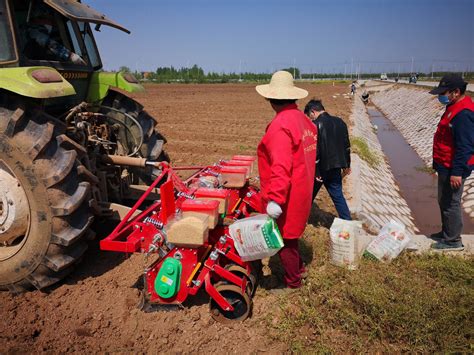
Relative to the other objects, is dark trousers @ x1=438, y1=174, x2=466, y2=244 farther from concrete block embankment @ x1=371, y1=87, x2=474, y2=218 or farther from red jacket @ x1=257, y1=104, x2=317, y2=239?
concrete block embankment @ x1=371, y1=87, x2=474, y2=218

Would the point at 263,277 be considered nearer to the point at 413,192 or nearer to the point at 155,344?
the point at 155,344

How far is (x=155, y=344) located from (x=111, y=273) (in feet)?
3.59

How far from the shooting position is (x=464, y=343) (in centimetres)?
250

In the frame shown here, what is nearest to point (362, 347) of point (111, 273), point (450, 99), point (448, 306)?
point (448, 306)

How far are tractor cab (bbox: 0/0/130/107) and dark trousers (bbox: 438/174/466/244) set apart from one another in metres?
3.85

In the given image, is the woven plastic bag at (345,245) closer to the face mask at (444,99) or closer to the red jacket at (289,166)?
the red jacket at (289,166)

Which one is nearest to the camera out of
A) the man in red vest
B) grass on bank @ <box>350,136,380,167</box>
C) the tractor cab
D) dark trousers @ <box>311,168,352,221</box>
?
the tractor cab

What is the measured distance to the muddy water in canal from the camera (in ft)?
20.8

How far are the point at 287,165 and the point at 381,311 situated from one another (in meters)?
1.25

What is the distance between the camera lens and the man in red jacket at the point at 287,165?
2.78 m

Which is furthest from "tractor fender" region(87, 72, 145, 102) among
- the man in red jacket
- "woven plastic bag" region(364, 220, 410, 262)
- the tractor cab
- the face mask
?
the face mask

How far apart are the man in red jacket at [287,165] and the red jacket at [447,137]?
5.31ft

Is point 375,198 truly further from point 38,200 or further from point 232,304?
point 38,200

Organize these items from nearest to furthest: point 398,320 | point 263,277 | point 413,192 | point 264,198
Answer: point 398,320 → point 264,198 → point 263,277 → point 413,192
